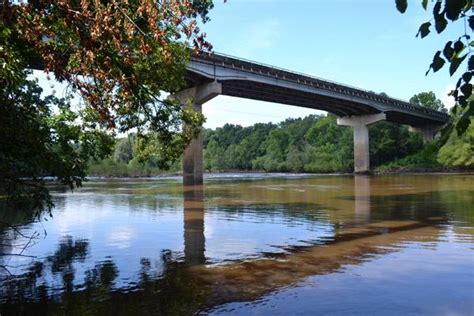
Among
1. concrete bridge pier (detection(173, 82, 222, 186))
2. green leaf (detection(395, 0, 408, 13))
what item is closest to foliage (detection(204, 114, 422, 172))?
concrete bridge pier (detection(173, 82, 222, 186))

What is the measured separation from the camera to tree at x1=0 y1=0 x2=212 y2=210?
4930 millimetres

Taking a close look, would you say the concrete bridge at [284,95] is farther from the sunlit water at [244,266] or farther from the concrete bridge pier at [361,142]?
the sunlit water at [244,266]

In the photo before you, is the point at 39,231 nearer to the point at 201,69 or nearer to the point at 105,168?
the point at 201,69

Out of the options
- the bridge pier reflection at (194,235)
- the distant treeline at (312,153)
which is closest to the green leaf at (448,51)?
the bridge pier reflection at (194,235)

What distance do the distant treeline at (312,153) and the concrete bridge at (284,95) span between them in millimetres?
8506

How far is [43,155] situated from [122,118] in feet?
10.0

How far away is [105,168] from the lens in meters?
99.6

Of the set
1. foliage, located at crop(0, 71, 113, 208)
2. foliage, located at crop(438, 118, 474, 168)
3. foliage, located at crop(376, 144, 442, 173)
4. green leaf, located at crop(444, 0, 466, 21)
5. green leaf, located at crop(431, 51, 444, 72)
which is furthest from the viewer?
foliage, located at crop(376, 144, 442, 173)

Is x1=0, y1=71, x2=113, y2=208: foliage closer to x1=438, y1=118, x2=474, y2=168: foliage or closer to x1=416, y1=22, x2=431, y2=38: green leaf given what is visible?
x1=416, y1=22, x2=431, y2=38: green leaf

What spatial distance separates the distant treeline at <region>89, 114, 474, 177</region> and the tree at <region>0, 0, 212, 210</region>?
51116mm

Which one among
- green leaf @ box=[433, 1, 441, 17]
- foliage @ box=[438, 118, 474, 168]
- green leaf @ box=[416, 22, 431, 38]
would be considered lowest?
green leaf @ box=[416, 22, 431, 38]

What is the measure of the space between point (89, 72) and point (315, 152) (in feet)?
420

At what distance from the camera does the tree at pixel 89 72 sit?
4.93 metres

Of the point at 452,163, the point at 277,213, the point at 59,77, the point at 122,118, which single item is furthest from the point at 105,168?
the point at 59,77
